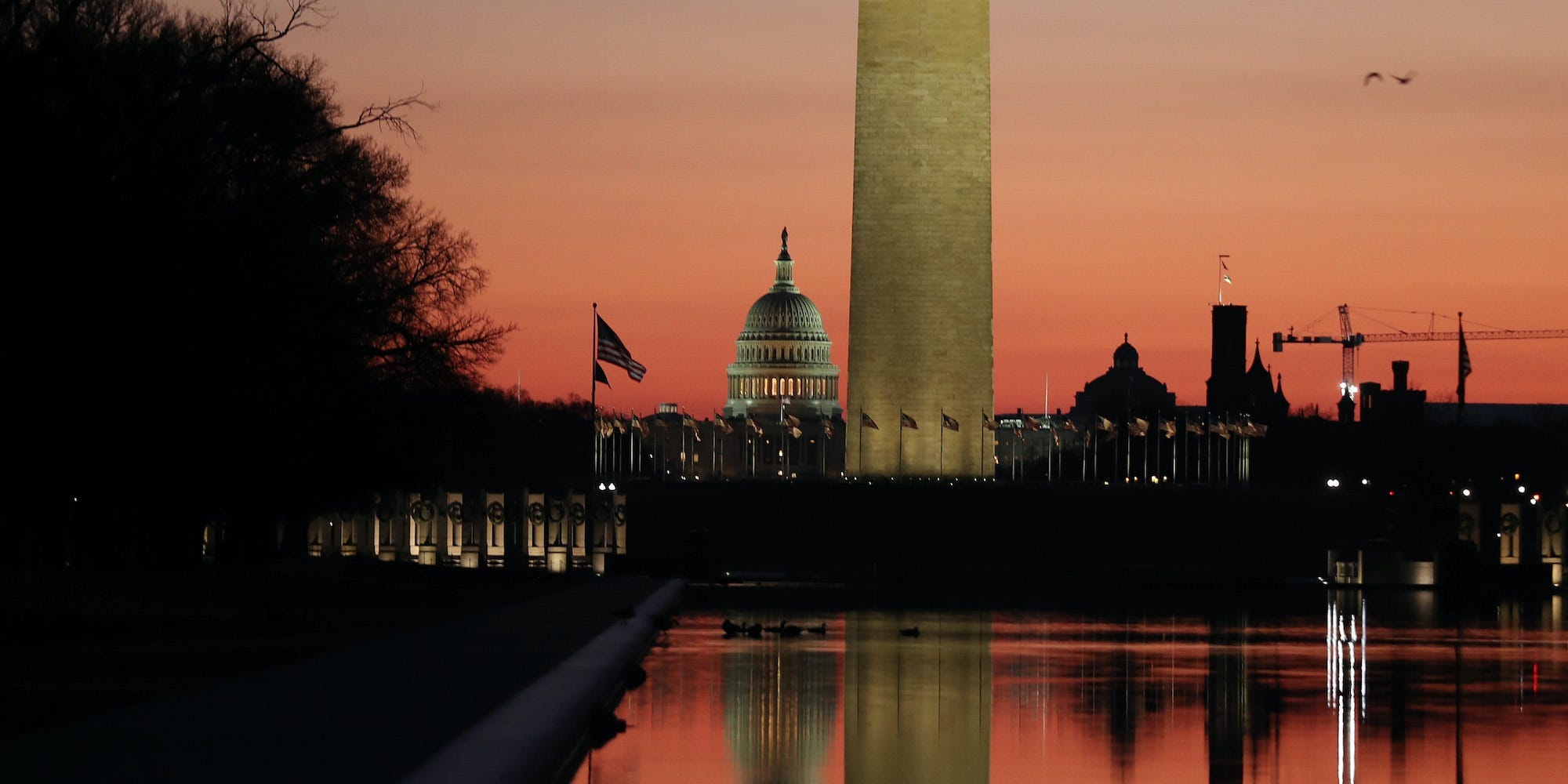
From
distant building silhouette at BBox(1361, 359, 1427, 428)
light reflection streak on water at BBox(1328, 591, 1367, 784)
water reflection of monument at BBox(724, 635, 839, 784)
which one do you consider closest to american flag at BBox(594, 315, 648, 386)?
light reflection streak on water at BBox(1328, 591, 1367, 784)

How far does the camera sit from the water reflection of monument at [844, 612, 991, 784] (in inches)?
607

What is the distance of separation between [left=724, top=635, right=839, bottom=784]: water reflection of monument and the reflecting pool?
0.13 ft

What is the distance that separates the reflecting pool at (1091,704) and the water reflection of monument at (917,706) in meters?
0.04

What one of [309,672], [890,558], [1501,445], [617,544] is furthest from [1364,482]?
[309,672]

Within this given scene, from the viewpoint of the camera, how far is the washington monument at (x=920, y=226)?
76.4 meters

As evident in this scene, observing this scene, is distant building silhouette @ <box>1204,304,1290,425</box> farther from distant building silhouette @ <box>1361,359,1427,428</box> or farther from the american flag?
the american flag

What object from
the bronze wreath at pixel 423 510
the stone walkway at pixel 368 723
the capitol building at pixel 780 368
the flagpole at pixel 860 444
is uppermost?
the capitol building at pixel 780 368

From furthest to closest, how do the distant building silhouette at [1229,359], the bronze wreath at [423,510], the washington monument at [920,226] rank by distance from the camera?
1. the distant building silhouette at [1229,359]
2. the washington monument at [920,226]
3. the bronze wreath at [423,510]

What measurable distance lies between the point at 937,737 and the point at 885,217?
199ft

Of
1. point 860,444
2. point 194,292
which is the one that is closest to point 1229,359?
point 860,444

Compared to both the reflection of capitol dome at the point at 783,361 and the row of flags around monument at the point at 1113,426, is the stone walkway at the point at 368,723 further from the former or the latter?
the reflection of capitol dome at the point at 783,361

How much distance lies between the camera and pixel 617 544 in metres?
59.6

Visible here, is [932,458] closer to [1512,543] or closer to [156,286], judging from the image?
[1512,543]

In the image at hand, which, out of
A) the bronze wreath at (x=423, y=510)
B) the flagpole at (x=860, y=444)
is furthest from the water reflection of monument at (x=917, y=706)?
the flagpole at (x=860, y=444)
